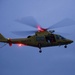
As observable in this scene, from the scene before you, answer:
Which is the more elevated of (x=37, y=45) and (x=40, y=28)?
(x=40, y=28)

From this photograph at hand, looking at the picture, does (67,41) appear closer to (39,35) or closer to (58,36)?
(58,36)

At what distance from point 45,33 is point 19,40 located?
705 cm

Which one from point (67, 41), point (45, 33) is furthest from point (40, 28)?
point (67, 41)

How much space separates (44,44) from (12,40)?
28.0ft

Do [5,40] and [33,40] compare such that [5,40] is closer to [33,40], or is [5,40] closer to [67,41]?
[33,40]

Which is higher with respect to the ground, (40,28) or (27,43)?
(40,28)

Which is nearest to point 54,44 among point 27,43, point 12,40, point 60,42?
point 60,42

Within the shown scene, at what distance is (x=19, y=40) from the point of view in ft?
216

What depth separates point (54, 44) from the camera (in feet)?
215

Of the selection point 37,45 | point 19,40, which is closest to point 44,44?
point 37,45

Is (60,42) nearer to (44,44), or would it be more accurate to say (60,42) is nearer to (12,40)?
(44,44)

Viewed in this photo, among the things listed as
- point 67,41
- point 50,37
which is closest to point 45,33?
point 50,37

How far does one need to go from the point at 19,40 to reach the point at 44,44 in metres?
6.68

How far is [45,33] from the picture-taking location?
65938 millimetres
